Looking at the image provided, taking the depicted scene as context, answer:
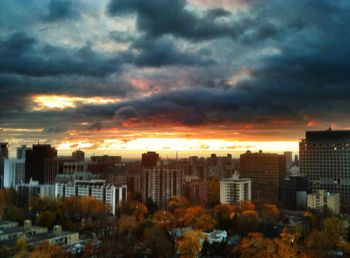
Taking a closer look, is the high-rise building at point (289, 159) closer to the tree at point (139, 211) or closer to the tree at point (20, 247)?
the tree at point (139, 211)

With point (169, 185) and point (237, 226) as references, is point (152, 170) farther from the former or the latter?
point (237, 226)

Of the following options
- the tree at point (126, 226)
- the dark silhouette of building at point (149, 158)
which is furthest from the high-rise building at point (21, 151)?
the tree at point (126, 226)

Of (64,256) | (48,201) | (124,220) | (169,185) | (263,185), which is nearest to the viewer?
(64,256)

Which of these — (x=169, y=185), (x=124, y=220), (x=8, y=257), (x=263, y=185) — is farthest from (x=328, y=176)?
(x=8, y=257)

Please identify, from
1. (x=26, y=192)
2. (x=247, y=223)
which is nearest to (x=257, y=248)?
(x=247, y=223)

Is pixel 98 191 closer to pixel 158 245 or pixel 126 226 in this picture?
pixel 126 226

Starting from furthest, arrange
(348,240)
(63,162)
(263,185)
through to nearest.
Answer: (63,162) < (263,185) < (348,240)
